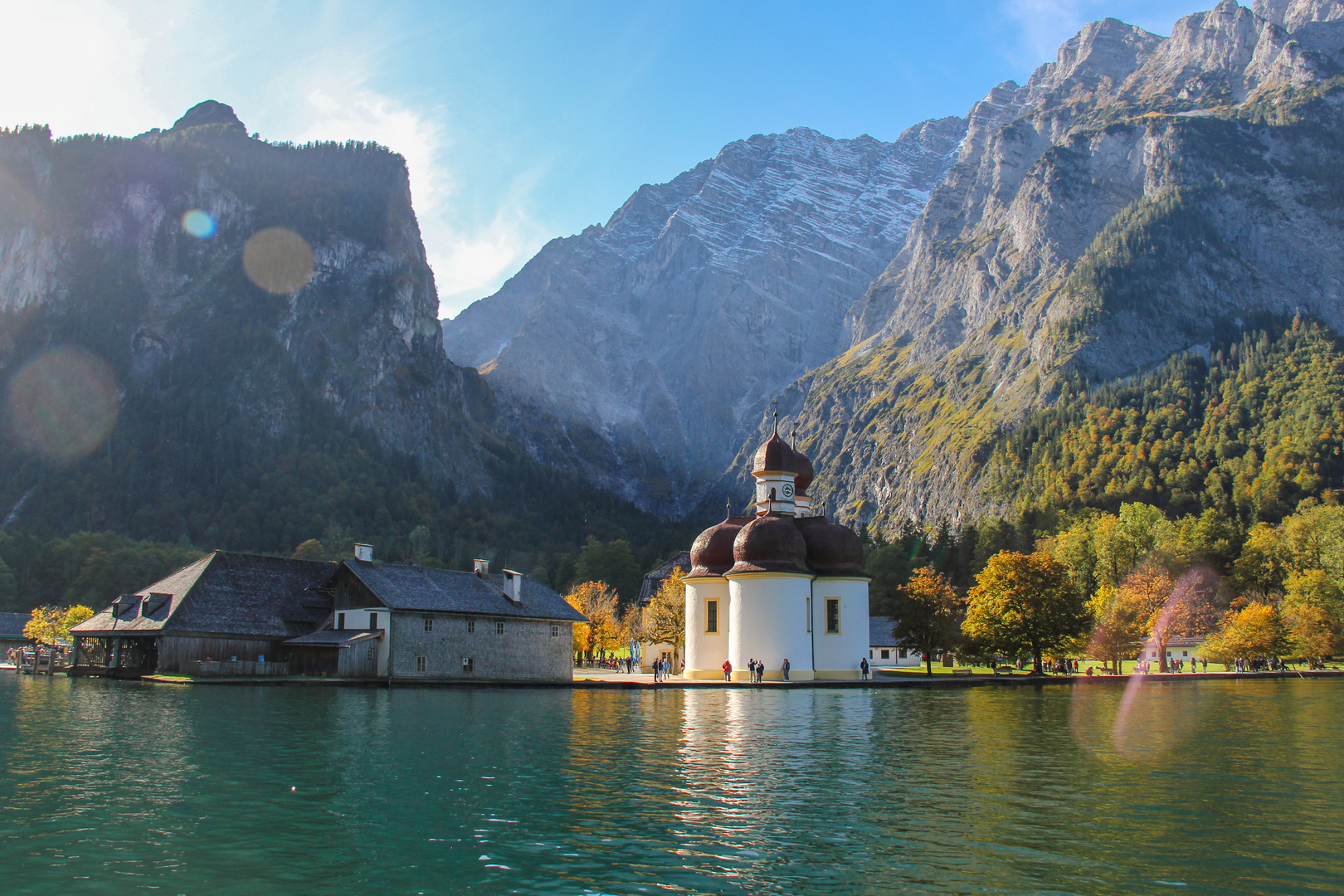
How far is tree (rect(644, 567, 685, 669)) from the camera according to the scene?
86.9 metres

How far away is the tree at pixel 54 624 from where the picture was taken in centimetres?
9544

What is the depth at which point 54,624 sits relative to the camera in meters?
98.4

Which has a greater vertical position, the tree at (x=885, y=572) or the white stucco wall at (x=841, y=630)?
the tree at (x=885, y=572)

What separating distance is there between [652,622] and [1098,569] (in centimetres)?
5565

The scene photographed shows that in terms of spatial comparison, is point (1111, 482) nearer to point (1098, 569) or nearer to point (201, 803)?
point (1098, 569)

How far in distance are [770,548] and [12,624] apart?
3730 inches

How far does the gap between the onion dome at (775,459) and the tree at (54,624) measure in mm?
62038

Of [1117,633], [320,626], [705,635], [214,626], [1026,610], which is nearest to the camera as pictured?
[214,626]

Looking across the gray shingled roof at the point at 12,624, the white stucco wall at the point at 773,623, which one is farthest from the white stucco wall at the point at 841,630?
the gray shingled roof at the point at 12,624

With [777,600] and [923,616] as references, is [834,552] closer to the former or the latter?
[777,600]

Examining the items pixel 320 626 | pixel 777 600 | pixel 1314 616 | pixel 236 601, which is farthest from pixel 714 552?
pixel 1314 616

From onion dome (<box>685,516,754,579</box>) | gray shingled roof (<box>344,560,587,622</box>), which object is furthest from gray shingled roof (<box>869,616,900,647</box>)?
gray shingled roof (<box>344,560,587,622</box>)

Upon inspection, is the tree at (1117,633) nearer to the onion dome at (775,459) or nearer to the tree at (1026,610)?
the tree at (1026,610)

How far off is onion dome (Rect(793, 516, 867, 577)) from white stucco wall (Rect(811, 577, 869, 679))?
0.78 metres
